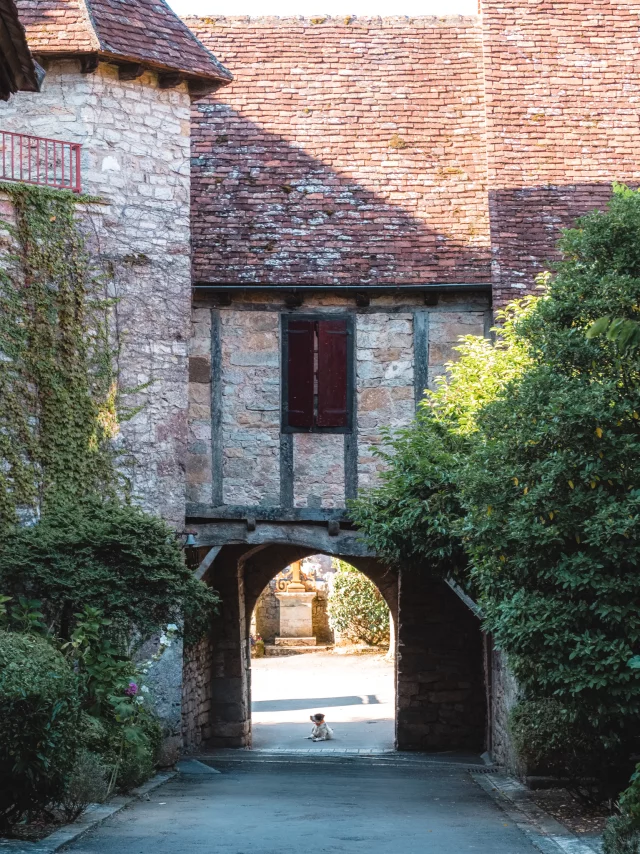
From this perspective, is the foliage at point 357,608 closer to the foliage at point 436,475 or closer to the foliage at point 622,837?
the foliage at point 436,475

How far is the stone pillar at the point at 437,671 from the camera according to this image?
17.2 metres

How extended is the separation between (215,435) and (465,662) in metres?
5.29

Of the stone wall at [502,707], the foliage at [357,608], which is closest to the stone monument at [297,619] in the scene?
the foliage at [357,608]

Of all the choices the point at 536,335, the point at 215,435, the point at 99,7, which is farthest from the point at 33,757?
the point at 99,7

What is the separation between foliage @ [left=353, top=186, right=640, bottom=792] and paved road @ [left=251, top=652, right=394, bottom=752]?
340 inches

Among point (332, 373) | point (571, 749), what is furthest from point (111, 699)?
point (332, 373)

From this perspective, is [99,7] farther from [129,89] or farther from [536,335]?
[536,335]

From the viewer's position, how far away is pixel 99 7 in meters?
13.9

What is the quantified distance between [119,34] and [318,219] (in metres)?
3.10

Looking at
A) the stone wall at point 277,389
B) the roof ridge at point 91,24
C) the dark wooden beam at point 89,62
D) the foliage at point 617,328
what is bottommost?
the foliage at point 617,328

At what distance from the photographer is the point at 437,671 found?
1727cm

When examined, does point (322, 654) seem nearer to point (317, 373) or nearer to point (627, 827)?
point (317, 373)

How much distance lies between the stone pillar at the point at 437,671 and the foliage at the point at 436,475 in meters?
4.42

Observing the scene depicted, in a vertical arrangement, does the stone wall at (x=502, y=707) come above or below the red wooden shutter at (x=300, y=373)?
below
